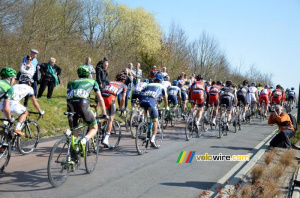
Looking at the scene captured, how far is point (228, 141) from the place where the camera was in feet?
39.5

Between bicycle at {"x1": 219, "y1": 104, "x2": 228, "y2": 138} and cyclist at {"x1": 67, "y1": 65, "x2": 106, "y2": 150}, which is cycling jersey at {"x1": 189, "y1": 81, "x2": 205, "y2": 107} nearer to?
bicycle at {"x1": 219, "y1": 104, "x2": 228, "y2": 138}

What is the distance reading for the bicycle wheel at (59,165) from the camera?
558 centimetres

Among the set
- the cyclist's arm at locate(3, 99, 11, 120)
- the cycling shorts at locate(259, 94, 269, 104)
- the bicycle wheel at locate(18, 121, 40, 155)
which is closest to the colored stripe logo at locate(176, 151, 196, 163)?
the bicycle wheel at locate(18, 121, 40, 155)

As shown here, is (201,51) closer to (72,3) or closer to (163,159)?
(72,3)

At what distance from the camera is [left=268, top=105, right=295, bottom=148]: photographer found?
10.4m

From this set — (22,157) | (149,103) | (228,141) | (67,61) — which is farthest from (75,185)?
(67,61)

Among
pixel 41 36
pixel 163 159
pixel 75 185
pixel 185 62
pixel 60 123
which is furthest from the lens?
pixel 185 62

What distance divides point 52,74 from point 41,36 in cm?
1028

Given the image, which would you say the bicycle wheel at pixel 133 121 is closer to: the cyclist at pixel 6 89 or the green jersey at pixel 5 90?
the cyclist at pixel 6 89

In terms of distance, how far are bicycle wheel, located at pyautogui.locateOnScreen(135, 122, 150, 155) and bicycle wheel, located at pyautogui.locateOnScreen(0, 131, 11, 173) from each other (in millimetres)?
3372

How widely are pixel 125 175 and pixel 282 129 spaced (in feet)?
20.2

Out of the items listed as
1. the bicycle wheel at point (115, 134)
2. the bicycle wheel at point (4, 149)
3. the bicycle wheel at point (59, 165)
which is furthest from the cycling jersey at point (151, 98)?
the bicycle wheel at point (4, 149)

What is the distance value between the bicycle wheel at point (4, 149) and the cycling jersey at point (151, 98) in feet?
13.0

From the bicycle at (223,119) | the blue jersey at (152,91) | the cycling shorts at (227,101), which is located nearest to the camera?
the blue jersey at (152,91)
